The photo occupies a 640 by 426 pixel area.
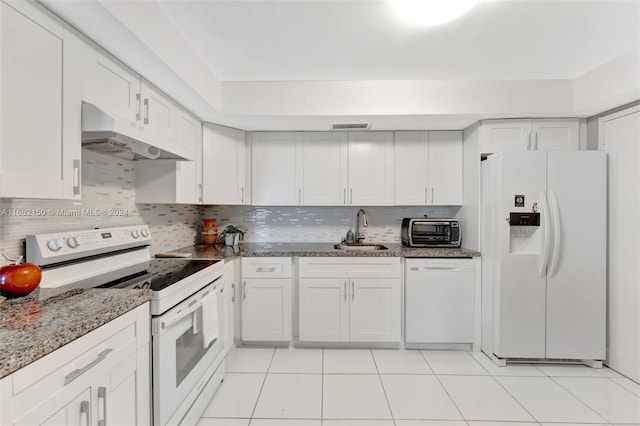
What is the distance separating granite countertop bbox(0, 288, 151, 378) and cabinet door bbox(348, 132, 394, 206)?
2.15m

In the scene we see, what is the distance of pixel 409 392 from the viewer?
6.86ft

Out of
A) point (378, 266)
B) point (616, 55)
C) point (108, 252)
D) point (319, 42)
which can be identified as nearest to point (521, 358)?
point (378, 266)

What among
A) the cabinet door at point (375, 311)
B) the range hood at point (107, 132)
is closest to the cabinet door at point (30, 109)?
the range hood at point (107, 132)

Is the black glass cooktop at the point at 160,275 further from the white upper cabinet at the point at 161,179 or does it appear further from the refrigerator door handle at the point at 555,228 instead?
the refrigerator door handle at the point at 555,228

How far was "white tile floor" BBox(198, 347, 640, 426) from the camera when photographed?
1831mm

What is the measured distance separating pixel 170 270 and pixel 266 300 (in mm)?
1081

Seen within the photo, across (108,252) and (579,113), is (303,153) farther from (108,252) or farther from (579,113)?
(579,113)

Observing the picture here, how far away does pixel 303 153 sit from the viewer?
305 cm

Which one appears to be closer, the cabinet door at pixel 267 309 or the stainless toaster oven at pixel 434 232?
the cabinet door at pixel 267 309

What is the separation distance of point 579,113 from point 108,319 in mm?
3462

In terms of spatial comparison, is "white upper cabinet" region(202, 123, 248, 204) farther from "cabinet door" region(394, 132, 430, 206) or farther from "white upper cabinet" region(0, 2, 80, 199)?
"cabinet door" region(394, 132, 430, 206)

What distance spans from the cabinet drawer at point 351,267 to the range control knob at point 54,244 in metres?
1.69

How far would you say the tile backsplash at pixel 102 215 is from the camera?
1406 mm

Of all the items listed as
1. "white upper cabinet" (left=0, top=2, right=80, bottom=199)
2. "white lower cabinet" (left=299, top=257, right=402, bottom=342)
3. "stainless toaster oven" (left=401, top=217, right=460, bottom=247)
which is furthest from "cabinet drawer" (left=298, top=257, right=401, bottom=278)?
"white upper cabinet" (left=0, top=2, right=80, bottom=199)
